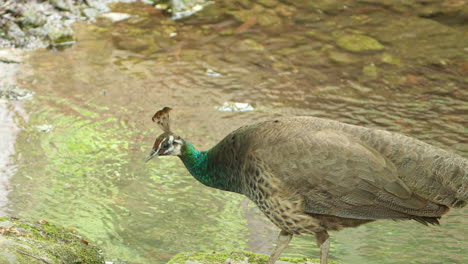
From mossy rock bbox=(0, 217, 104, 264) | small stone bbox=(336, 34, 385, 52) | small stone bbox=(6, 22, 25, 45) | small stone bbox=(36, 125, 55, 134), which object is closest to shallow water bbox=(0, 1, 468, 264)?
small stone bbox=(36, 125, 55, 134)

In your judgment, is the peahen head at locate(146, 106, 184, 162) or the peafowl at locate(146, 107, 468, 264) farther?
the peahen head at locate(146, 106, 184, 162)

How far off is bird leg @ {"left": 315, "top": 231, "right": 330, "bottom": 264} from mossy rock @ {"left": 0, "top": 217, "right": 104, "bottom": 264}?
4.52 feet

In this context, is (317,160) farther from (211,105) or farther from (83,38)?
(83,38)

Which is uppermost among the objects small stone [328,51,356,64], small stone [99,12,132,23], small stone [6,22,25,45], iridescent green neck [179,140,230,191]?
iridescent green neck [179,140,230,191]

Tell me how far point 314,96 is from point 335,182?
3610mm

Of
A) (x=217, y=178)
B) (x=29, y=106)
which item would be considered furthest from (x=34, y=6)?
(x=217, y=178)

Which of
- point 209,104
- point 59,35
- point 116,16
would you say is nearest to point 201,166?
point 209,104

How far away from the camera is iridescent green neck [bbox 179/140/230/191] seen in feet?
15.1

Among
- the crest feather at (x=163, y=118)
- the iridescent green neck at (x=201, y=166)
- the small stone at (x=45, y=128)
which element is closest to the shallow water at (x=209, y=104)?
the small stone at (x=45, y=128)

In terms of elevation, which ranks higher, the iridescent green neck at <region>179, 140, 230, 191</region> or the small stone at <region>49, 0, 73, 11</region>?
the iridescent green neck at <region>179, 140, 230, 191</region>

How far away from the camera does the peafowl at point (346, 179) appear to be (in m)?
4.09

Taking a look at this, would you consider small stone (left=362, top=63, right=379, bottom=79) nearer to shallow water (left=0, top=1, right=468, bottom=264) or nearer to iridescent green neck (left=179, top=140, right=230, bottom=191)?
shallow water (left=0, top=1, right=468, bottom=264)

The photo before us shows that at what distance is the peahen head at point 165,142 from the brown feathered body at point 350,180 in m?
0.63

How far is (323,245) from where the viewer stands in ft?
13.7
